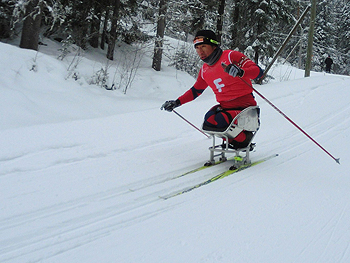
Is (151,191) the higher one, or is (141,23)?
(141,23)

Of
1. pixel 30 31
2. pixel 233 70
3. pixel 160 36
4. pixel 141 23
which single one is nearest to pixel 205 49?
pixel 233 70

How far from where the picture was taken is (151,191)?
285 centimetres

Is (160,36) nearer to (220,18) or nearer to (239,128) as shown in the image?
(220,18)

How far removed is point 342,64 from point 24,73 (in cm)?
3770

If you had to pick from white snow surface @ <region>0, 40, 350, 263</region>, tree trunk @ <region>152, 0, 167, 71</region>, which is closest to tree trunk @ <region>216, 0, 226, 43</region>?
tree trunk @ <region>152, 0, 167, 71</region>

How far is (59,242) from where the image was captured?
198 centimetres

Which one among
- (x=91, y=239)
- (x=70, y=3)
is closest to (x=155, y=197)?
(x=91, y=239)

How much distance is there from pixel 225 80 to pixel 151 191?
67.4 inches

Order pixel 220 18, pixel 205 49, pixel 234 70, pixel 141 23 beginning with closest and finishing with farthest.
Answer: pixel 234 70, pixel 205 49, pixel 141 23, pixel 220 18

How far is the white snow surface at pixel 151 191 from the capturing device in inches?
77.9

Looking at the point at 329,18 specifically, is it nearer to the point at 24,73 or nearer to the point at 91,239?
the point at 24,73

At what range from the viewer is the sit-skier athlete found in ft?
11.8

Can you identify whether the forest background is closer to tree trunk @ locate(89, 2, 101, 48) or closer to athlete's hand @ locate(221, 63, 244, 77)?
tree trunk @ locate(89, 2, 101, 48)

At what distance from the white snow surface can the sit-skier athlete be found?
1.76ft
